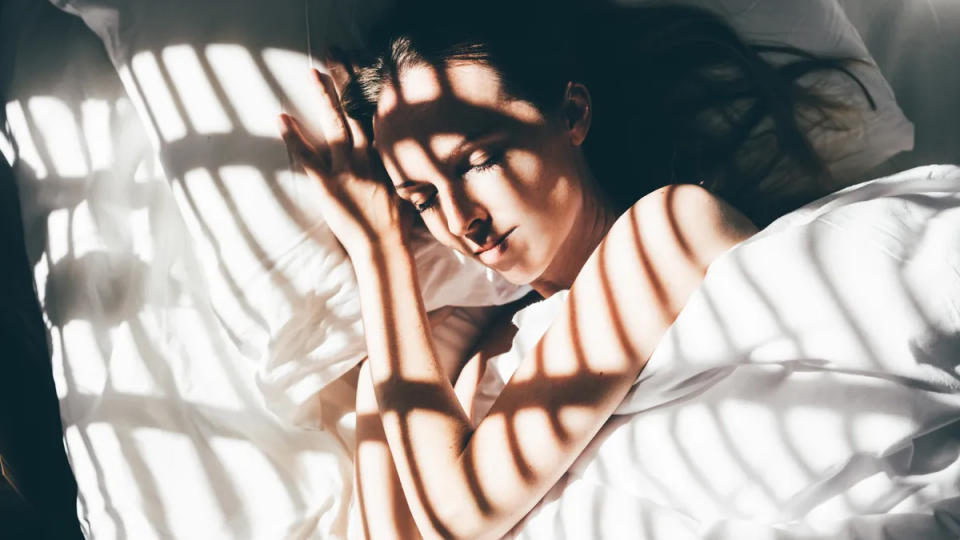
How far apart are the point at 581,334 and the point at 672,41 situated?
20.2 inches

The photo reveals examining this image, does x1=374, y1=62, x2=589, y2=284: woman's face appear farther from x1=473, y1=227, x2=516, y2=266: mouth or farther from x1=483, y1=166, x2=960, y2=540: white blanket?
x1=483, y1=166, x2=960, y2=540: white blanket

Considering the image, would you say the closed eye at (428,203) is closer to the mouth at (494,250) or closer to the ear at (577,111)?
the mouth at (494,250)

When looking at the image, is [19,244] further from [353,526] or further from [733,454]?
[733,454]

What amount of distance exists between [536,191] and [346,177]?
1.00 ft

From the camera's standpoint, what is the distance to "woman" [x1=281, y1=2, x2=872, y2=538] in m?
0.82

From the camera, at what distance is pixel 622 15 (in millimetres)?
1062

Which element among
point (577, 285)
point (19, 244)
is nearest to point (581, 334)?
point (577, 285)

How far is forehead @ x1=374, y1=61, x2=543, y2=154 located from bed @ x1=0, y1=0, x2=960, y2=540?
0.18 m

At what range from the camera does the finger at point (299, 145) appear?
1003 millimetres

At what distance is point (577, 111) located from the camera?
991 millimetres

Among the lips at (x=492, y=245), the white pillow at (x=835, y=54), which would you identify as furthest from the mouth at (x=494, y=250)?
the white pillow at (x=835, y=54)

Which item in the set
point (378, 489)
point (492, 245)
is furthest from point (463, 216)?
point (378, 489)

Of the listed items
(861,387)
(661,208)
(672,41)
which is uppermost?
(672,41)

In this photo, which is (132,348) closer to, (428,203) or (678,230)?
(428,203)
